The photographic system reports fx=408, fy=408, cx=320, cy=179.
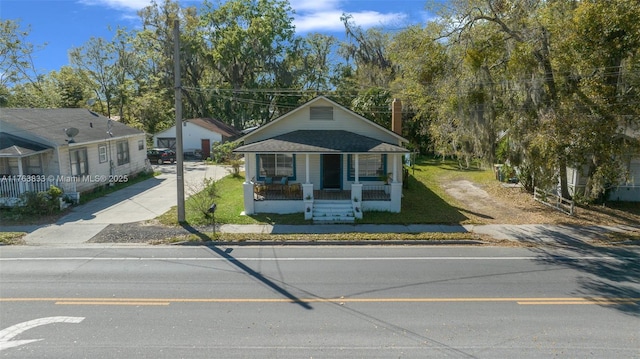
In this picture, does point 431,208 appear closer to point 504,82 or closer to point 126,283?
point 504,82

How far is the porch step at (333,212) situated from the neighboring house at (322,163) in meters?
0.04

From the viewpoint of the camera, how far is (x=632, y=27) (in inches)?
542

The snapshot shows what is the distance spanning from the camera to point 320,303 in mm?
8586

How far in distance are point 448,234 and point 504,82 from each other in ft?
23.4

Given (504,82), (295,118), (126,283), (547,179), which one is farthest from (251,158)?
(547,179)

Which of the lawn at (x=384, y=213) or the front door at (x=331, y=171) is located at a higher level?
the front door at (x=331, y=171)

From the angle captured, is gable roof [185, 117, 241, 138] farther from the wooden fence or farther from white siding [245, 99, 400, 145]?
the wooden fence

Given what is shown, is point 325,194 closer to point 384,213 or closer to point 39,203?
point 384,213

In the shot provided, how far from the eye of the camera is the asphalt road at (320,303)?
267 inches

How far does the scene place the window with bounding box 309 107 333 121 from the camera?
65.5 feet

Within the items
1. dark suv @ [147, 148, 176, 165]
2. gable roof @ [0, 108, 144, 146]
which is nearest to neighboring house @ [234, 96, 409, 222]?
gable roof @ [0, 108, 144, 146]

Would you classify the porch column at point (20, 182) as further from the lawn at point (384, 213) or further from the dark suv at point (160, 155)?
the dark suv at point (160, 155)

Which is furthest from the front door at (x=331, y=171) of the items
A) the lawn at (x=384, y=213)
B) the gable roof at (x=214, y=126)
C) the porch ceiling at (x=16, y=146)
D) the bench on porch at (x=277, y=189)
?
the gable roof at (x=214, y=126)

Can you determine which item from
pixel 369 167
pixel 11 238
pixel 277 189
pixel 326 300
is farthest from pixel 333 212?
pixel 11 238
